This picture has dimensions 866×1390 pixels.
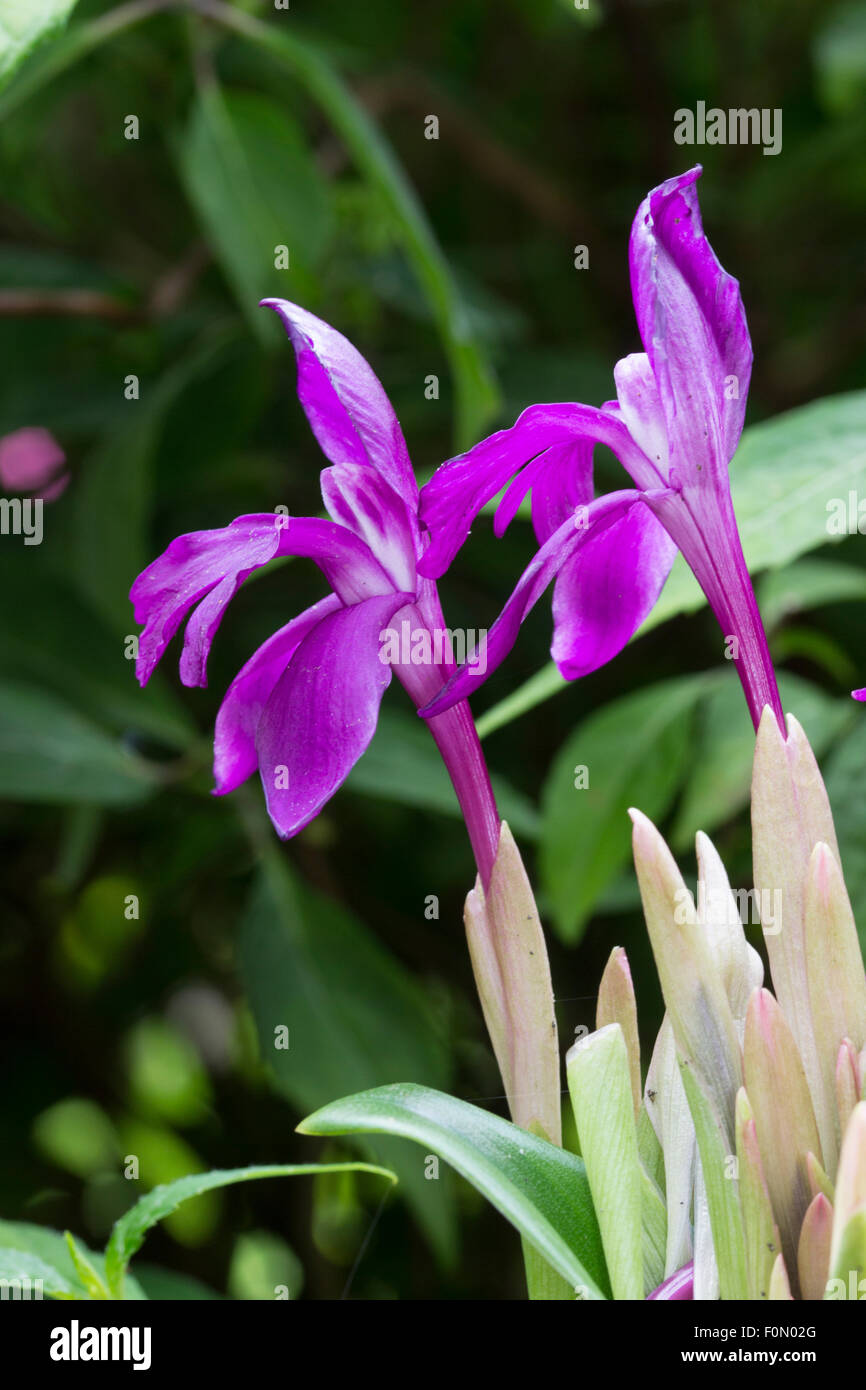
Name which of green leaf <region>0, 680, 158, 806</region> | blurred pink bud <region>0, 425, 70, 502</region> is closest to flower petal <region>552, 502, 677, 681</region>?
green leaf <region>0, 680, 158, 806</region>

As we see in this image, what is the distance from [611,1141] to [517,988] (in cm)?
3

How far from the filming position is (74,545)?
67 centimetres

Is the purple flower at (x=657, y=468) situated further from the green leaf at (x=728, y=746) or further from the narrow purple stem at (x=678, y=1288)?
the green leaf at (x=728, y=746)

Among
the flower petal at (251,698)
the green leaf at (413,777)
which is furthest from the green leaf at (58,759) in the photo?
the flower petal at (251,698)

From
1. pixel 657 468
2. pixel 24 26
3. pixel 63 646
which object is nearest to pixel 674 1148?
pixel 657 468

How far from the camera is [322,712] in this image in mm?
220

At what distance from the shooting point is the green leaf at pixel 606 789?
1.66 feet

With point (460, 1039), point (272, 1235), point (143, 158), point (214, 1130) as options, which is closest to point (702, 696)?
point (460, 1039)

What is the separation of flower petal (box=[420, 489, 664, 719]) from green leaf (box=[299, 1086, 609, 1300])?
63 mm

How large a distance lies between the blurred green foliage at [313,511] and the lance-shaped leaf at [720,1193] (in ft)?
0.65

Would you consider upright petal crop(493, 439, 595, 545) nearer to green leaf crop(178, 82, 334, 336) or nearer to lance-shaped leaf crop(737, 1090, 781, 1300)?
lance-shaped leaf crop(737, 1090, 781, 1300)

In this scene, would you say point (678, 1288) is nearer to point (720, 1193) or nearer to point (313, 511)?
Answer: point (720, 1193)

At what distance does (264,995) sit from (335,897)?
13 cm

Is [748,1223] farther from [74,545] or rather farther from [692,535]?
[74,545]
